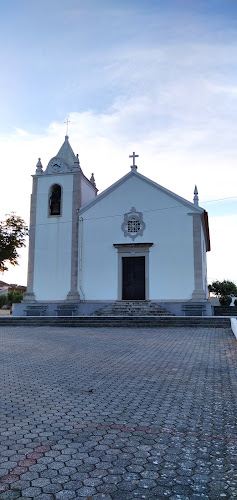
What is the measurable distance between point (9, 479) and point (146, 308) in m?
15.7

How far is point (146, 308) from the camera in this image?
17797mm

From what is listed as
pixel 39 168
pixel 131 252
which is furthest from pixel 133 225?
pixel 39 168

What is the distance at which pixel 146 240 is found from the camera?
1914 cm

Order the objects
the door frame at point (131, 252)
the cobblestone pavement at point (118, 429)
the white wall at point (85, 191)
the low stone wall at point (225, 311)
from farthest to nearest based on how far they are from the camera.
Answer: the white wall at point (85, 191)
the low stone wall at point (225, 311)
the door frame at point (131, 252)
the cobblestone pavement at point (118, 429)

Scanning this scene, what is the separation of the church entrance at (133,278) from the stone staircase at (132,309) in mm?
634

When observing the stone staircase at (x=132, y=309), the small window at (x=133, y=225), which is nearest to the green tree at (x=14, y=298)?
the stone staircase at (x=132, y=309)

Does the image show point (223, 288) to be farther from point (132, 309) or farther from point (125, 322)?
point (125, 322)

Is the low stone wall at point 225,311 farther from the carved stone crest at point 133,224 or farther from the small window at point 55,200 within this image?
the small window at point 55,200

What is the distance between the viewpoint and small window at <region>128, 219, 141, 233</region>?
63.9 feet

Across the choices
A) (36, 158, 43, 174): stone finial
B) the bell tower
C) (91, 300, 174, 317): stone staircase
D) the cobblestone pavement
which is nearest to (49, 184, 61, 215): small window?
the bell tower

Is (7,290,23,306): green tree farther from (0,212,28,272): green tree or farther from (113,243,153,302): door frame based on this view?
(113,243,153,302): door frame

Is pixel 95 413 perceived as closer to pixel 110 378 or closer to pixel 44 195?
pixel 110 378

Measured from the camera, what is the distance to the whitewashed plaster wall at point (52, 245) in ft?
65.6

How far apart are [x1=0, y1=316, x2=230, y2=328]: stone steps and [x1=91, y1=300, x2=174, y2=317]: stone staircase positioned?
7.59 ft
